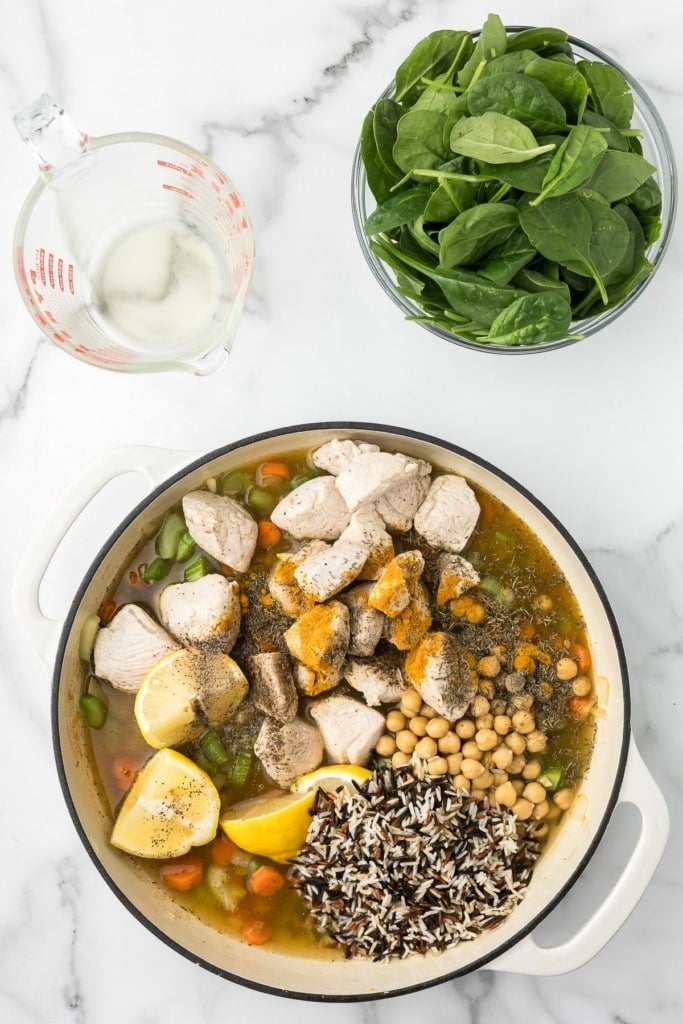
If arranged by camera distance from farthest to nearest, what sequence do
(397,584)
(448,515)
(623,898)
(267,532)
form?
(267,532), (448,515), (397,584), (623,898)

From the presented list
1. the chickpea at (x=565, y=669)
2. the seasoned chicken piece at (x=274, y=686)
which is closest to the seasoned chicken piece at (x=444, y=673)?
the chickpea at (x=565, y=669)

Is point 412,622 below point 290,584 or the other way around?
below

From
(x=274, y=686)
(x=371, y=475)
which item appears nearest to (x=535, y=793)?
(x=274, y=686)

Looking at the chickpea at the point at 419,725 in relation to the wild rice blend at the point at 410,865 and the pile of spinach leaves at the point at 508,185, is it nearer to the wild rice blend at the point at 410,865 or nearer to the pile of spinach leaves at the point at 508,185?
the wild rice blend at the point at 410,865

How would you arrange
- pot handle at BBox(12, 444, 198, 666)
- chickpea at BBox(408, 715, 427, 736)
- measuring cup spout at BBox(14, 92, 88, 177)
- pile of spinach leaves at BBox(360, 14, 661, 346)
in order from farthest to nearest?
chickpea at BBox(408, 715, 427, 736), pot handle at BBox(12, 444, 198, 666), measuring cup spout at BBox(14, 92, 88, 177), pile of spinach leaves at BBox(360, 14, 661, 346)

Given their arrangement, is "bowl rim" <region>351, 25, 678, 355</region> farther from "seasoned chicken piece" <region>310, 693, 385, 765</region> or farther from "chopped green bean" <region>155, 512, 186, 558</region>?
"seasoned chicken piece" <region>310, 693, 385, 765</region>

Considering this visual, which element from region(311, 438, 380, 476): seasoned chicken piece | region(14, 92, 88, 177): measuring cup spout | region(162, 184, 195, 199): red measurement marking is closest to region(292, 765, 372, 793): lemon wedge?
region(311, 438, 380, 476): seasoned chicken piece

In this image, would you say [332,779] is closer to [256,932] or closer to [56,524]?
[256,932]
